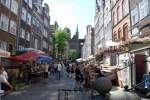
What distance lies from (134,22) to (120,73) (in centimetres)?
658

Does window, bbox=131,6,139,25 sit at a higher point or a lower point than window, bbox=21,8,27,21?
lower

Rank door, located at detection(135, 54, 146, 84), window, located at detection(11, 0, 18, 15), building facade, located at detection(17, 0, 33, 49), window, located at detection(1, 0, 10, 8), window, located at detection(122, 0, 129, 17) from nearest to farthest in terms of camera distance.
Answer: door, located at detection(135, 54, 146, 84), window, located at detection(122, 0, 129, 17), window, located at detection(1, 0, 10, 8), window, located at detection(11, 0, 18, 15), building facade, located at detection(17, 0, 33, 49)

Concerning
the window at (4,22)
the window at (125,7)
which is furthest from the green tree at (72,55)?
the window at (125,7)

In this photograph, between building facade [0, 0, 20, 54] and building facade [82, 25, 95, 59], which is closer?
building facade [0, 0, 20, 54]

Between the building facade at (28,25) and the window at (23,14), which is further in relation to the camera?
the window at (23,14)

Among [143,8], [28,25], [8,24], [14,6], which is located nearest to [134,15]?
[143,8]

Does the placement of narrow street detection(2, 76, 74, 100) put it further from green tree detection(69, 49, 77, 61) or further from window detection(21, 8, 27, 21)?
green tree detection(69, 49, 77, 61)

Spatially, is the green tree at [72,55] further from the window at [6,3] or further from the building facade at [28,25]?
the window at [6,3]

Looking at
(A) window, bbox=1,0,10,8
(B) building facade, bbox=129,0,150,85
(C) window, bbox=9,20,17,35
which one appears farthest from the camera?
(C) window, bbox=9,20,17,35

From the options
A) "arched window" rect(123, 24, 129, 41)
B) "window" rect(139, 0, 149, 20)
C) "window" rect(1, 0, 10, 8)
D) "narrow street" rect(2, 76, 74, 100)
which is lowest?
"narrow street" rect(2, 76, 74, 100)

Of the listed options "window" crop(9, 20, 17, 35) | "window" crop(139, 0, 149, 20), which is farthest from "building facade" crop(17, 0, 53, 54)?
"window" crop(139, 0, 149, 20)

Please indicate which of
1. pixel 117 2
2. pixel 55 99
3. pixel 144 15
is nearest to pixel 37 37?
pixel 117 2

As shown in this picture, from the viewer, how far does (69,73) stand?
38.2m

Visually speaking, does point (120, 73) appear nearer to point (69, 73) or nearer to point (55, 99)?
point (55, 99)
